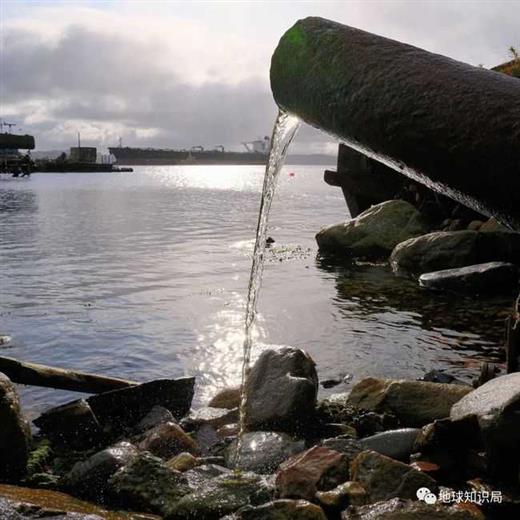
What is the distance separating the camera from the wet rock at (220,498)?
5180 millimetres

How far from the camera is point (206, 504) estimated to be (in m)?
5.21

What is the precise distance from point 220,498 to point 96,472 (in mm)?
1378

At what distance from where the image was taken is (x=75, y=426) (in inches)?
284

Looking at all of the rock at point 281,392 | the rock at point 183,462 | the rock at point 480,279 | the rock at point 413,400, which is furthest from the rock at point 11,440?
the rock at point 480,279

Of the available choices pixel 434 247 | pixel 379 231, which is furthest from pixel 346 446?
pixel 379 231

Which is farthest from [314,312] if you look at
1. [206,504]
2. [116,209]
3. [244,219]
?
[116,209]

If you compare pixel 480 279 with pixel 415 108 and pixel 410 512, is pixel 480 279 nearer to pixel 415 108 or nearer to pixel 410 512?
pixel 410 512

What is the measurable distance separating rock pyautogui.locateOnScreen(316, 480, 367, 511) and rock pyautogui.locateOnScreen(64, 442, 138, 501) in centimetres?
189

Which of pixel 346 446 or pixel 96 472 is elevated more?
pixel 346 446

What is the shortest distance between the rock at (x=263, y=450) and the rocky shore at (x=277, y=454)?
1 cm

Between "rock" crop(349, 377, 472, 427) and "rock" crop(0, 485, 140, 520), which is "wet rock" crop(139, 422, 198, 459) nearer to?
"rock" crop(0, 485, 140, 520)

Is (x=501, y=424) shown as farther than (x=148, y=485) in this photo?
No

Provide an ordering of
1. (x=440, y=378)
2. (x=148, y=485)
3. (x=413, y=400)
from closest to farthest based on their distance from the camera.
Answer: (x=148, y=485), (x=413, y=400), (x=440, y=378)

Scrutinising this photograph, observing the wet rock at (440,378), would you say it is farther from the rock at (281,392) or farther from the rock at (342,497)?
the rock at (342,497)
